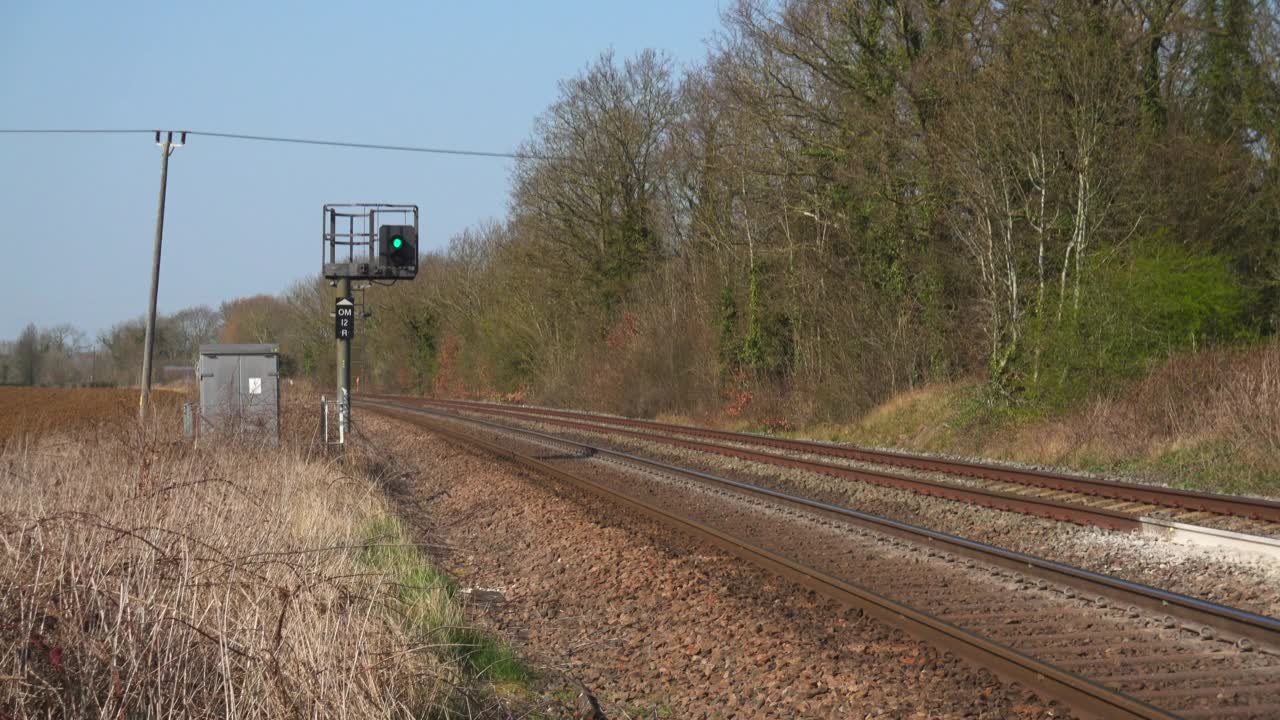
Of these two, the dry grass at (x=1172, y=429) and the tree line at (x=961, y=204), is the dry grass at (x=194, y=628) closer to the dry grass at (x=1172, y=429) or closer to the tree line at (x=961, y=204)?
the dry grass at (x=1172, y=429)

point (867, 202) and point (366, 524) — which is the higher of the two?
point (867, 202)

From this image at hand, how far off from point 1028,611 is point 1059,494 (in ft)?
20.3

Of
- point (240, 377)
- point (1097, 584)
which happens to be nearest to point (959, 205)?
point (240, 377)

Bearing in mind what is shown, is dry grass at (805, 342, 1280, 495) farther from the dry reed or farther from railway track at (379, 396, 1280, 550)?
the dry reed

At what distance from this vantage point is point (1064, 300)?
20.1 m

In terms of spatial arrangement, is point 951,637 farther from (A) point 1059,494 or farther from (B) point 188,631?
(A) point 1059,494

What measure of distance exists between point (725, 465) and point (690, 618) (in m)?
10.6

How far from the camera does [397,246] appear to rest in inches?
810

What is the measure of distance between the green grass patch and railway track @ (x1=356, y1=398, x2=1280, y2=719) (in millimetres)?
2505

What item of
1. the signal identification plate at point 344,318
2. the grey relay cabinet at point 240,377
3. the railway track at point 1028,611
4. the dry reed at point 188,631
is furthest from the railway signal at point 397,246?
the dry reed at point 188,631

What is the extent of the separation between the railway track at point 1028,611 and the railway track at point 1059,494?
1.85 metres

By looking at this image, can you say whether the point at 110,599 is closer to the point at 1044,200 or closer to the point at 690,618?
the point at 690,618

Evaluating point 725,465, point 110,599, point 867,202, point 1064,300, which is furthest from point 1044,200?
point 110,599

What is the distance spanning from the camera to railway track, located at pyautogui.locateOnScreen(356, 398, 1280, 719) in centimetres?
570
